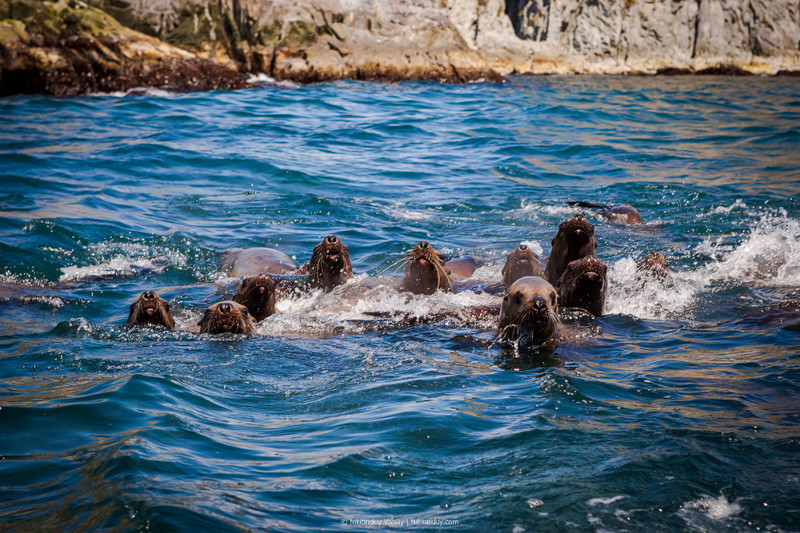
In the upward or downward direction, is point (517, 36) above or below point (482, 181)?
above

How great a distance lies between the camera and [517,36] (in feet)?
110

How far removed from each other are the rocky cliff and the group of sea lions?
1527 centimetres

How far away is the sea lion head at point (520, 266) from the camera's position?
7168 millimetres

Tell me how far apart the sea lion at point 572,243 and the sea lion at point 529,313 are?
1.20 m

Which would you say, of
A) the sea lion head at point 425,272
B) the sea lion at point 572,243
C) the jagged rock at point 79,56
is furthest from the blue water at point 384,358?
the jagged rock at point 79,56

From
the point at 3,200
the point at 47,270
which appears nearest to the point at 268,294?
the point at 47,270

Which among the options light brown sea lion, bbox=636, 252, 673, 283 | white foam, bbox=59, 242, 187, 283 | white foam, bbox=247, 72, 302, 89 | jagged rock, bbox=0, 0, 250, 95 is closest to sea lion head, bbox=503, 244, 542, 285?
light brown sea lion, bbox=636, 252, 673, 283

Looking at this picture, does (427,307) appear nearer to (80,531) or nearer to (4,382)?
(4,382)

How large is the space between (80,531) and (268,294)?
12.2 feet

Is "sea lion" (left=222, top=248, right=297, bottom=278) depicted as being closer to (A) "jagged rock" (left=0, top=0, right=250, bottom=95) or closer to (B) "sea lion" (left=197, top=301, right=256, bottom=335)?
(B) "sea lion" (left=197, top=301, right=256, bottom=335)

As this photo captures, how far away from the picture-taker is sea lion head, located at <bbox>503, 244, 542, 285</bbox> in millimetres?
7168

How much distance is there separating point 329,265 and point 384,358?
2.08m

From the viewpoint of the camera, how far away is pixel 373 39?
27.6m

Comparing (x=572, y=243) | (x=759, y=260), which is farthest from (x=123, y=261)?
(x=759, y=260)
